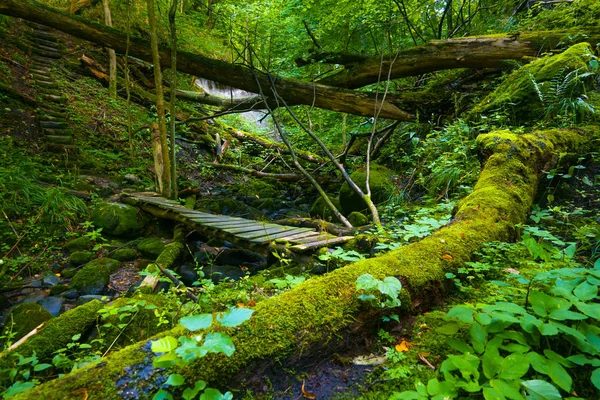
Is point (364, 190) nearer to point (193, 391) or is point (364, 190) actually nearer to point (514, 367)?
point (514, 367)

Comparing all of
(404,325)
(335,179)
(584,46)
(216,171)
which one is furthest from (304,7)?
(404,325)

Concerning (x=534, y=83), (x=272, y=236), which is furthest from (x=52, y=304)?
(x=534, y=83)

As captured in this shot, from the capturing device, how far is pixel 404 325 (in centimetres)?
140

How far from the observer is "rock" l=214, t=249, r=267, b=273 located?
426 cm

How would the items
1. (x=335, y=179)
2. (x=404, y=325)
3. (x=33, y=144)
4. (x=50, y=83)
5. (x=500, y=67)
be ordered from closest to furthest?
(x=404, y=325) → (x=500, y=67) → (x=33, y=144) → (x=335, y=179) → (x=50, y=83)

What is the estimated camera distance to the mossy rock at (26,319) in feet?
7.39

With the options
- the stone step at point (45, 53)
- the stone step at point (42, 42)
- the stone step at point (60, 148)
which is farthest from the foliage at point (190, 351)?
the stone step at point (42, 42)

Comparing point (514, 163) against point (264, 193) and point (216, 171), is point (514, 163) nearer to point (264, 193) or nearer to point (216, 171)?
point (264, 193)

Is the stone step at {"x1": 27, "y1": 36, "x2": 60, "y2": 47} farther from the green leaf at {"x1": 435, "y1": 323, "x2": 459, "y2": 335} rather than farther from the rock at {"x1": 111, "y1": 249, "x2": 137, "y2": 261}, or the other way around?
the green leaf at {"x1": 435, "y1": 323, "x2": 459, "y2": 335}

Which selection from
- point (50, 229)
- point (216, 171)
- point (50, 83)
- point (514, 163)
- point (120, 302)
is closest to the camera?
point (120, 302)

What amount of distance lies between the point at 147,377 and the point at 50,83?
1076 centimetres

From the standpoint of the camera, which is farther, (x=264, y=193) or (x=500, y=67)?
(x=264, y=193)

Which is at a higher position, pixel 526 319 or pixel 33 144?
pixel 33 144

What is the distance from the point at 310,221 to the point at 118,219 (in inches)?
128
